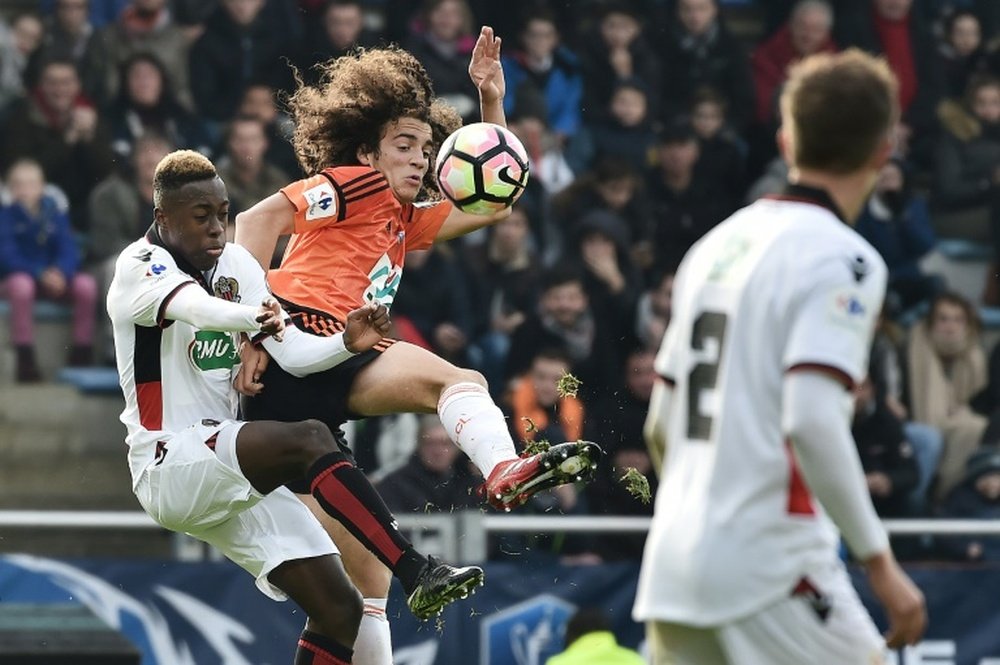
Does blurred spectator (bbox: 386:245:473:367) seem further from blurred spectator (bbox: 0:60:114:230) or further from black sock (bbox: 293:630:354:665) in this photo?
black sock (bbox: 293:630:354:665)

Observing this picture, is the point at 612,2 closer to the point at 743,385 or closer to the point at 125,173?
the point at 125,173

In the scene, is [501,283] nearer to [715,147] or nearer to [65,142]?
[715,147]

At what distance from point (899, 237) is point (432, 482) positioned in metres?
4.33

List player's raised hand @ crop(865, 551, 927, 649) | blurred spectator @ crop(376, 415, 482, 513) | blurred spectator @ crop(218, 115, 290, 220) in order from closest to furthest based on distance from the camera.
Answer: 1. player's raised hand @ crop(865, 551, 927, 649)
2. blurred spectator @ crop(376, 415, 482, 513)
3. blurred spectator @ crop(218, 115, 290, 220)

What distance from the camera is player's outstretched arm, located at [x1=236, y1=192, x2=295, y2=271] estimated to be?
6516 mm

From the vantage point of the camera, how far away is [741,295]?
12.9 feet

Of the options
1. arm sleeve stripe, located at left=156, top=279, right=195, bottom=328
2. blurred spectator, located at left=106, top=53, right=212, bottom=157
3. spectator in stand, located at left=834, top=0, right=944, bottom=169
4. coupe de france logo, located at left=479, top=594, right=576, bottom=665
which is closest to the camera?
arm sleeve stripe, located at left=156, top=279, right=195, bottom=328

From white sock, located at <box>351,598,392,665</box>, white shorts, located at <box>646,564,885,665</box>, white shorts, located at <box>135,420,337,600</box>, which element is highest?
white shorts, located at <box>646,564,885,665</box>

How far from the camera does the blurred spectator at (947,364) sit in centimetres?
1114

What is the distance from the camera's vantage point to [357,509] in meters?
6.09

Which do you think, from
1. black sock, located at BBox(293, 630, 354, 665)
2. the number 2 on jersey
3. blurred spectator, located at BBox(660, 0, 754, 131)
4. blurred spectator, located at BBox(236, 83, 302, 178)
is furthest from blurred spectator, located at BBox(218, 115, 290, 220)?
the number 2 on jersey

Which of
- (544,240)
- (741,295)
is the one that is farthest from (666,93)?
(741,295)

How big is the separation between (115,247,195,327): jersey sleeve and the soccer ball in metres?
1.10

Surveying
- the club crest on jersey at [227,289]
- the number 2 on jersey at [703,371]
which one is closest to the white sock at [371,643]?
the club crest on jersey at [227,289]
